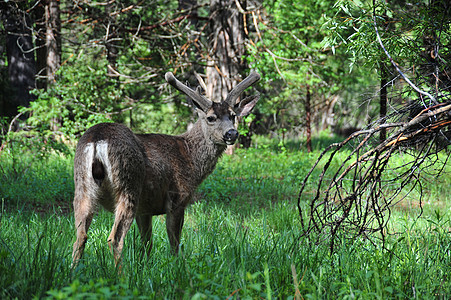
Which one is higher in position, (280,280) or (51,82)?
(51,82)

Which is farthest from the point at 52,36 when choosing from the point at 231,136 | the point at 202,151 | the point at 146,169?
the point at 146,169

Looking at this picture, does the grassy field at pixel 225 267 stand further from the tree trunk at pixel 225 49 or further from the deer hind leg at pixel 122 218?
the tree trunk at pixel 225 49

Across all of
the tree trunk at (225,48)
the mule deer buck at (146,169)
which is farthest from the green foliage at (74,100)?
the mule deer buck at (146,169)

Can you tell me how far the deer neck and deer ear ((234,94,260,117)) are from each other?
2.19 feet

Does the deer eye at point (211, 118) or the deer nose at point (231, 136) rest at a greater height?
the deer eye at point (211, 118)

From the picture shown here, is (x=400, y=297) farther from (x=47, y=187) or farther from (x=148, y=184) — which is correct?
(x=47, y=187)

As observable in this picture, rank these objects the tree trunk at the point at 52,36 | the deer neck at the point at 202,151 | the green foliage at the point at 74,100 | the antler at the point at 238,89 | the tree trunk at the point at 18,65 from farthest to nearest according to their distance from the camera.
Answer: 1. the tree trunk at the point at 18,65
2. the tree trunk at the point at 52,36
3. the green foliage at the point at 74,100
4. the antler at the point at 238,89
5. the deer neck at the point at 202,151

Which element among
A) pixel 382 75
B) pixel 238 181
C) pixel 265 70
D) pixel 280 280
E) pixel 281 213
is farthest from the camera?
pixel 265 70

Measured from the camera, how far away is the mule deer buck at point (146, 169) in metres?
3.81

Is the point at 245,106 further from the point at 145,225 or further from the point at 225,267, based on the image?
the point at 225,267

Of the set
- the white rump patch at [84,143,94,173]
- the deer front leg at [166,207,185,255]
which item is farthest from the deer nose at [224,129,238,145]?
the white rump patch at [84,143,94,173]

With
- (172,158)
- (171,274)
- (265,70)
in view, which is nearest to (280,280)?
(171,274)

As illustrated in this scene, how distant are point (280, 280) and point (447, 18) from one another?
2404 mm

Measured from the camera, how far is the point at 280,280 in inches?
121
